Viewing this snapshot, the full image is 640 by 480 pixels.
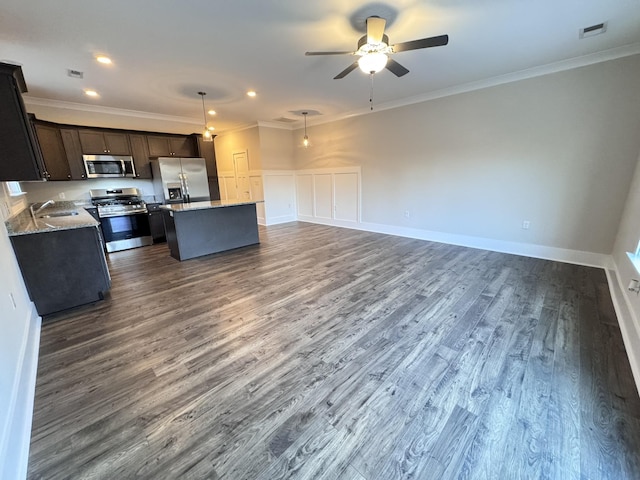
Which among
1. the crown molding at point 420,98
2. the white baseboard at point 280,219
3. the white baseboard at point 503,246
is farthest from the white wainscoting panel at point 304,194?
the white baseboard at point 503,246

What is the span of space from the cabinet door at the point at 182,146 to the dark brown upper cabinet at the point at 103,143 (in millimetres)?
879

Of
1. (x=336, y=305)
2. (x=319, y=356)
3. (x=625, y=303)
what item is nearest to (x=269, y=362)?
(x=319, y=356)

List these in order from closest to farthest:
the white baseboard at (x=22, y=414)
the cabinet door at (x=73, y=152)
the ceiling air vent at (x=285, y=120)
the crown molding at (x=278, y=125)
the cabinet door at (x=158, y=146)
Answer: the white baseboard at (x=22, y=414) → the cabinet door at (x=73, y=152) → the cabinet door at (x=158, y=146) → the ceiling air vent at (x=285, y=120) → the crown molding at (x=278, y=125)

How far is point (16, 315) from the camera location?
75.4 inches

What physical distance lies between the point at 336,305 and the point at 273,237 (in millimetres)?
3257

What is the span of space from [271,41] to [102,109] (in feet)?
13.7

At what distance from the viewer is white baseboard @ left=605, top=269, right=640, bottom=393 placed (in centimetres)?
172

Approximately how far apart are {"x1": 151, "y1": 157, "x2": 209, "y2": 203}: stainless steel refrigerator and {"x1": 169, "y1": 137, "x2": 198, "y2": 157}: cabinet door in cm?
57

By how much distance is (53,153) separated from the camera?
452 cm

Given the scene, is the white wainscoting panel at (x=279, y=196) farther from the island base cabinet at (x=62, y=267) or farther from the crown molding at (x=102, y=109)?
the island base cabinet at (x=62, y=267)

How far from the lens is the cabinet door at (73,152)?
4648mm

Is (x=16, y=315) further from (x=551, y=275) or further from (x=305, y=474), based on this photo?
(x=551, y=275)

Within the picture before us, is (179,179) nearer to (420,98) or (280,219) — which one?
(280,219)

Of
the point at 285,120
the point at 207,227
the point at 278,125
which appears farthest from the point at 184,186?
the point at 285,120
